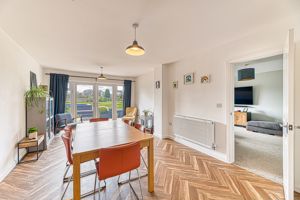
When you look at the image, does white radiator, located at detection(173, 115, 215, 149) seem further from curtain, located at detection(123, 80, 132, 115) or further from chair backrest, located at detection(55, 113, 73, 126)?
chair backrest, located at detection(55, 113, 73, 126)

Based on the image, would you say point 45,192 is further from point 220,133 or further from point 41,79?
point 41,79

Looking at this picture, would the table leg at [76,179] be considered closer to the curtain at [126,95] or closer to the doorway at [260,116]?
the doorway at [260,116]

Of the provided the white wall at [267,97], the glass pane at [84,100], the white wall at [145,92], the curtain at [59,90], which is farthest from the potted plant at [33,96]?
the white wall at [267,97]

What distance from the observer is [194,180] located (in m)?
2.18

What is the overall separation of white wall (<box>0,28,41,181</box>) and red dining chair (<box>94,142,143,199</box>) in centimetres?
202

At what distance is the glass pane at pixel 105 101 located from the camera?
615 centimetres

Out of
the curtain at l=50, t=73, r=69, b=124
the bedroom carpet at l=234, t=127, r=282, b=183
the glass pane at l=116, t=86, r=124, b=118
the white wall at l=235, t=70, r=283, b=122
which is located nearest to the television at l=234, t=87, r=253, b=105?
the white wall at l=235, t=70, r=283, b=122

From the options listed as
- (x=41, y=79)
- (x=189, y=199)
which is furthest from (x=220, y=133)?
(x=41, y=79)

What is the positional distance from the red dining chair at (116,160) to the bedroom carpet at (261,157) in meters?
2.31

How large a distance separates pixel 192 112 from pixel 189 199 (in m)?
2.14

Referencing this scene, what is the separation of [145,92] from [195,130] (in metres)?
3.21

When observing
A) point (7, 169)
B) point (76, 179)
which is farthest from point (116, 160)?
point (7, 169)

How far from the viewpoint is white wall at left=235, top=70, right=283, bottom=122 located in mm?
5266

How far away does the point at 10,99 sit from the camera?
2473 mm
